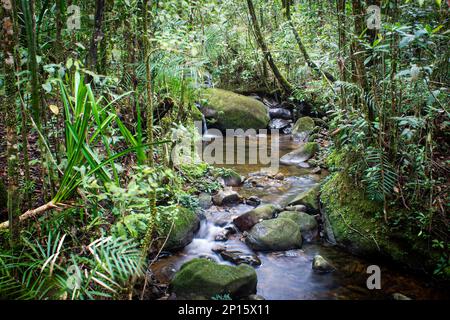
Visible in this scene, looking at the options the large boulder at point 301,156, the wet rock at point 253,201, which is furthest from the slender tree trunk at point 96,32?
the large boulder at point 301,156

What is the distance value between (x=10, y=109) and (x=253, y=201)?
4170 mm

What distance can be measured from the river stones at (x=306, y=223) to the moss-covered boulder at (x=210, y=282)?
58.6 inches

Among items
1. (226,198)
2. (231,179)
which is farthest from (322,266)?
(231,179)

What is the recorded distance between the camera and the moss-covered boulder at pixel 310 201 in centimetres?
550

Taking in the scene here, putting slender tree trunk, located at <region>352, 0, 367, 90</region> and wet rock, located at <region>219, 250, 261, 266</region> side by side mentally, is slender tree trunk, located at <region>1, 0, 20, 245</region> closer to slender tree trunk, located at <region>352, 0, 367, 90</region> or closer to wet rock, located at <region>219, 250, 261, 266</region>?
wet rock, located at <region>219, 250, 261, 266</region>

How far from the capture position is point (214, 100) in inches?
446

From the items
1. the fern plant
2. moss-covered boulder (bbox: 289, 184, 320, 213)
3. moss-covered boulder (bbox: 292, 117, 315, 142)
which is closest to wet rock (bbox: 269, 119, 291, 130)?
moss-covered boulder (bbox: 292, 117, 315, 142)

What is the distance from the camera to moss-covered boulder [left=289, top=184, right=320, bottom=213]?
5500 mm

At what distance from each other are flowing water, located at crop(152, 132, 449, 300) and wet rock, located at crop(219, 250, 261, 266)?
0.23 feet

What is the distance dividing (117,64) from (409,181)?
431 cm

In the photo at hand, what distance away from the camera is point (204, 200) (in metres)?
5.78

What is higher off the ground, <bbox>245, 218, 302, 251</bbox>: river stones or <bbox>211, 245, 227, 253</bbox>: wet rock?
<bbox>245, 218, 302, 251</bbox>: river stones
